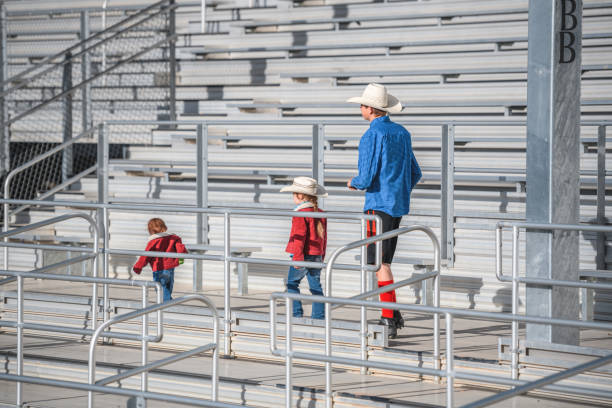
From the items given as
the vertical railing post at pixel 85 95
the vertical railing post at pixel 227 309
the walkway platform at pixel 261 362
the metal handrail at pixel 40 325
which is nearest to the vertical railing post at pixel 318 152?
the walkway platform at pixel 261 362

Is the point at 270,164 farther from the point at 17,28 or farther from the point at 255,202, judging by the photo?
the point at 17,28

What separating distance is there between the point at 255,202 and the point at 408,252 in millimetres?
1825

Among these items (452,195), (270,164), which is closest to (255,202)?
(270,164)

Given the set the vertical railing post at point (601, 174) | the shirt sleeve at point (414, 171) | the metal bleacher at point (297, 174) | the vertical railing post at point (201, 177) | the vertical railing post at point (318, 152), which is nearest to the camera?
the metal bleacher at point (297, 174)

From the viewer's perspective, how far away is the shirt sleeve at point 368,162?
271 inches

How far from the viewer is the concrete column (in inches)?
244

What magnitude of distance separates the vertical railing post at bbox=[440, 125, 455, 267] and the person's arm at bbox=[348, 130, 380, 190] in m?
1.78

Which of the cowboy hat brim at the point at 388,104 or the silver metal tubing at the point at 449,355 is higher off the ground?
the cowboy hat brim at the point at 388,104

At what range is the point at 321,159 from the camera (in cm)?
910

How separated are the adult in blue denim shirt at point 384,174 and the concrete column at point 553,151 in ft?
3.28

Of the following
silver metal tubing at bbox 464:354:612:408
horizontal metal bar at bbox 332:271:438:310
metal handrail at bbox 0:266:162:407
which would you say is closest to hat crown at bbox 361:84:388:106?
horizontal metal bar at bbox 332:271:438:310

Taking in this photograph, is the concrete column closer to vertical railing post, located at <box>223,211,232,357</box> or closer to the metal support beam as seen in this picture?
vertical railing post, located at <box>223,211,232,357</box>

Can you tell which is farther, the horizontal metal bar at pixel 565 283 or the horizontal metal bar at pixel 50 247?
the horizontal metal bar at pixel 50 247

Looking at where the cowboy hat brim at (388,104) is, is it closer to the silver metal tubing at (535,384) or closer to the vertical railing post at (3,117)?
the silver metal tubing at (535,384)
